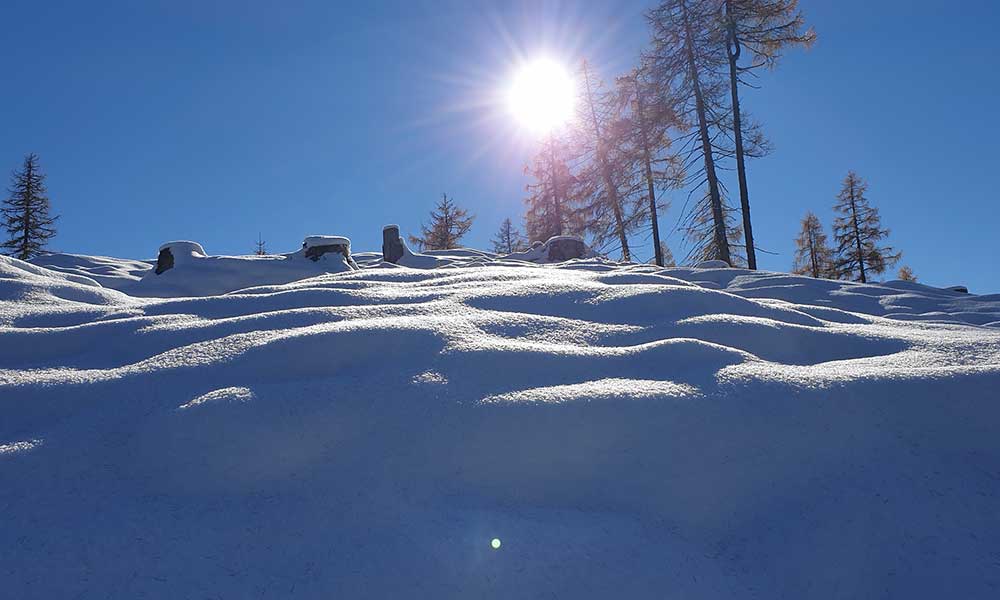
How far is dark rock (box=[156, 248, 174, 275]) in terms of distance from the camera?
7206 millimetres

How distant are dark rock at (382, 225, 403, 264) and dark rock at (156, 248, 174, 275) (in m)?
4.26


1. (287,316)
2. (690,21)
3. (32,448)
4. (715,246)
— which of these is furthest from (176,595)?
(690,21)

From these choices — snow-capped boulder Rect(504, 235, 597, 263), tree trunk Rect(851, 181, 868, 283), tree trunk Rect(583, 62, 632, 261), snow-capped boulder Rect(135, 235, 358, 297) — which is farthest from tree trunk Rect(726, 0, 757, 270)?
tree trunk Rect(851, 181, 868, 283)

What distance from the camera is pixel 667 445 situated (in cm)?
140

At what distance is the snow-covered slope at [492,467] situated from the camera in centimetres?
108

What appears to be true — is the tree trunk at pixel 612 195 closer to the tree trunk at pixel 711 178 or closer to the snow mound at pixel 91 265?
the tree trunk at pixel 711 178

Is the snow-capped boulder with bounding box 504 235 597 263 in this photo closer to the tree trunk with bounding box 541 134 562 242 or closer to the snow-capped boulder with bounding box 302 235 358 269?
the snow-capped boulder with bounding box 302 235 358 269

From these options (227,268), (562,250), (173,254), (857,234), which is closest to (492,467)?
(227,268)

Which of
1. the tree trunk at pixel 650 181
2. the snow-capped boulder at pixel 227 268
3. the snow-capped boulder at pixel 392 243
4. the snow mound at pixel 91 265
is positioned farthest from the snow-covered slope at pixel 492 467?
the tree trunk at pixel 650 181

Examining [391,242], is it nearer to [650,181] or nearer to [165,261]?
[165,261]

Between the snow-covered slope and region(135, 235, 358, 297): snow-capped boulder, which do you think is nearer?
the snow-covered slope

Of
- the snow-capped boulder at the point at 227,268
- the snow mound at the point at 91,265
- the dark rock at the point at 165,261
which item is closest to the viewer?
the snow-capped boulder at the point at 227,268

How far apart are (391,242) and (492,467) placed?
994 cm

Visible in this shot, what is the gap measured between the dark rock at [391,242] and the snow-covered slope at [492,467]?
8.72m
